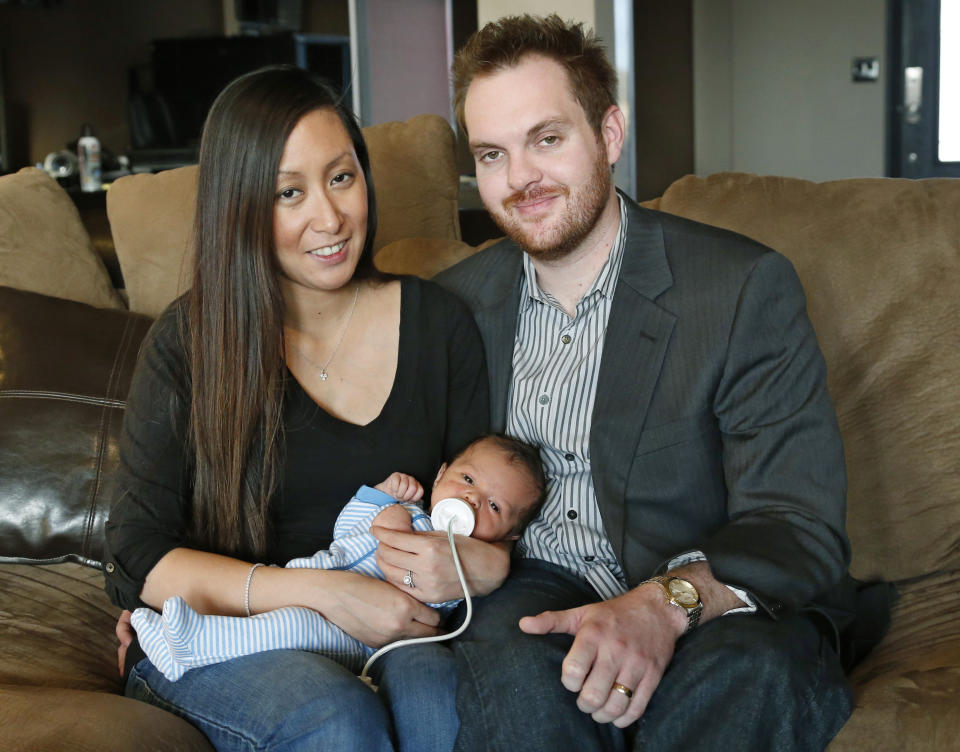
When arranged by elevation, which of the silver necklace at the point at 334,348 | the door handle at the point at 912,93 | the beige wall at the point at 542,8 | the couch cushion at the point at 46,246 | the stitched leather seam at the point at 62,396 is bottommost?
the stitched leather seam at the point at 62,396

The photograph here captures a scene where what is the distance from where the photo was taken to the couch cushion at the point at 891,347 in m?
1.73

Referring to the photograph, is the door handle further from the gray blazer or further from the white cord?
the white cord

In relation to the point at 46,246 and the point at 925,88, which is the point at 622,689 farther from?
the point at 925,88

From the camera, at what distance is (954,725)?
133 cm

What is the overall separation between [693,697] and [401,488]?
58 centimetres

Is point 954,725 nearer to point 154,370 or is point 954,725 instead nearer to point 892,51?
point 154,370

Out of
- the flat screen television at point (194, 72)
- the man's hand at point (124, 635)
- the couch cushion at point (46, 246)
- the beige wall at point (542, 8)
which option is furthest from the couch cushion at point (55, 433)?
the flat screen television at point (194, 72)

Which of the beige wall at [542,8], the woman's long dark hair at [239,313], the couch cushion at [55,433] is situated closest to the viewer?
the woman's long dark hair at [239,313]

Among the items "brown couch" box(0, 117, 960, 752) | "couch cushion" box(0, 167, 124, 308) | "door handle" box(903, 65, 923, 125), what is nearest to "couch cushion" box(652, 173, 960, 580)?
"brown couch" box(0, 117, 960, 752)

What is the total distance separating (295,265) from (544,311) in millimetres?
421

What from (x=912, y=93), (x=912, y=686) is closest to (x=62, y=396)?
(x=912, y=686)

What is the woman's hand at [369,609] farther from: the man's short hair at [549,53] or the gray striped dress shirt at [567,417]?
the man's short hair at [549,53]

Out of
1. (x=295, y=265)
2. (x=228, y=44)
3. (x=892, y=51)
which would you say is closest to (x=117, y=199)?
(x=295, y=265)

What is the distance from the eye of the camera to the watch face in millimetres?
1354
